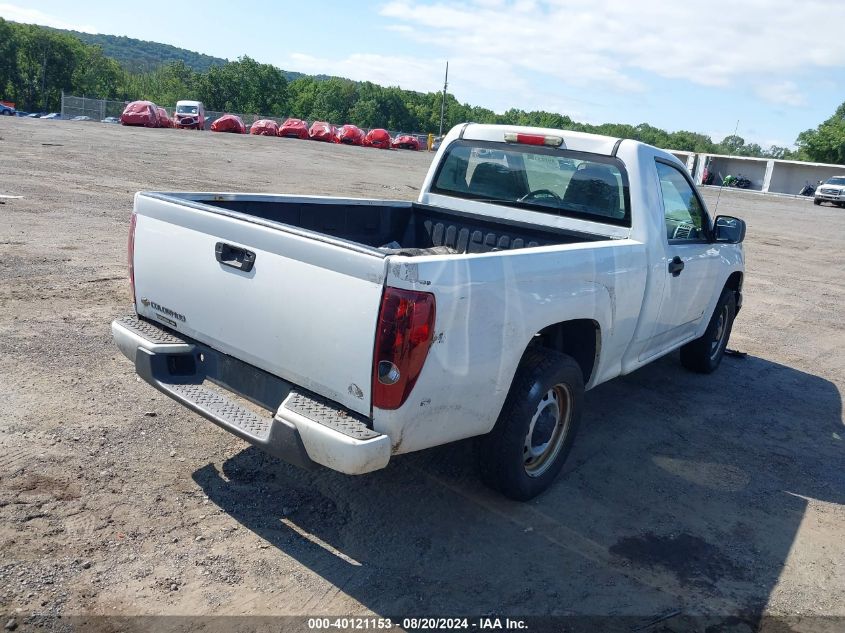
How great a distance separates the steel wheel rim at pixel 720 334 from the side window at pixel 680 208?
50.0 inches

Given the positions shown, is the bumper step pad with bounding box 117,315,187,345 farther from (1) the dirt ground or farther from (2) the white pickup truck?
(1) the dirt ground

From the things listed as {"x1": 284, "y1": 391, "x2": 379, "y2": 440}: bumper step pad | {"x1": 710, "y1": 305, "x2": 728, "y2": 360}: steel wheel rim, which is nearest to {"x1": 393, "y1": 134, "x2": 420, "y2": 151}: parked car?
{"x1": 710, "y1": 305, "x2": 728, "y2": 360}: steel wheel rim

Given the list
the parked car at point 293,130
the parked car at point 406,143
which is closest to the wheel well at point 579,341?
the parked car at point 293,130

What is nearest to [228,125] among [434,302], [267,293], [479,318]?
[267,293]

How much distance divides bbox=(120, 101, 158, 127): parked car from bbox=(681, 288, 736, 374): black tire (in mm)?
42509

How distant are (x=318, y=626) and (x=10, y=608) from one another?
3.98 ft

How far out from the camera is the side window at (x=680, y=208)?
17.2 feet

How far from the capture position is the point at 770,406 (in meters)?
6.23

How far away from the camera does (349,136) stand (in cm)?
5328

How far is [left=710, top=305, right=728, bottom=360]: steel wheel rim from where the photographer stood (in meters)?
6.85

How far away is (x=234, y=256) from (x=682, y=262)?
3.29m

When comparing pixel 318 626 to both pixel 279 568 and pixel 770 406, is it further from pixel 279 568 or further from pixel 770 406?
pixel 770 406

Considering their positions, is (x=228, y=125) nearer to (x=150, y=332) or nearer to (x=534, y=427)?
(x=150, y=332)

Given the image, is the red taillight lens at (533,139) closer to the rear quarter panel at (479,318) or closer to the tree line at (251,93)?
the rear quarter panel at (479,318)
